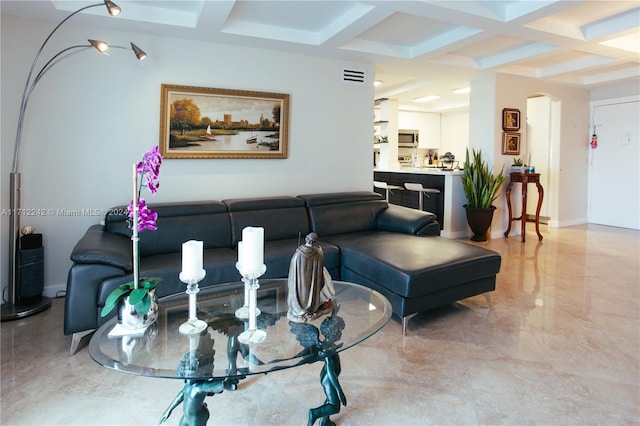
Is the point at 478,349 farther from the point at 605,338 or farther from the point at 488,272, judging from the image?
the point at 605,338

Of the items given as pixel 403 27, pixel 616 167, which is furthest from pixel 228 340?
pixel 616 167

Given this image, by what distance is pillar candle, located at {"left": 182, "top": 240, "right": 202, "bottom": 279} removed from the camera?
5.15 feet

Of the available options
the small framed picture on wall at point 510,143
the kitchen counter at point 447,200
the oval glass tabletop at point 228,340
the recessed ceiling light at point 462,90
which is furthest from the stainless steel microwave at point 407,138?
the oval glass tabletop at point 228,340

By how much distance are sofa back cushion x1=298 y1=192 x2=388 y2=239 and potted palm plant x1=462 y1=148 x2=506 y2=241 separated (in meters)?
1.79

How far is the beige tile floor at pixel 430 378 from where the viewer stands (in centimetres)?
183

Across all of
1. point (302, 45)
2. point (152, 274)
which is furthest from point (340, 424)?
point (302, 45)

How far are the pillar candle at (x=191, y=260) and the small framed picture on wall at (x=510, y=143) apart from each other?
5285mm

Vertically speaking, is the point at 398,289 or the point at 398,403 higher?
the point at 398,289

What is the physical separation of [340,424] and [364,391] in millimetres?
283

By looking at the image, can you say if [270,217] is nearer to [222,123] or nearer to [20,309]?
[222,123]

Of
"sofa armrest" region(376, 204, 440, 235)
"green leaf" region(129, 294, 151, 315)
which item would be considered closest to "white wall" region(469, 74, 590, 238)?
"sofa armrest" region(376, 204, 440, 235)

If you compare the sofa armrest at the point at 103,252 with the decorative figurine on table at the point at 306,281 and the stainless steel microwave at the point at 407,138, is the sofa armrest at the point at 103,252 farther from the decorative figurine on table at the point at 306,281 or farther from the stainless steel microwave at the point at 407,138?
the stainless steel microwave at the point at 407,138

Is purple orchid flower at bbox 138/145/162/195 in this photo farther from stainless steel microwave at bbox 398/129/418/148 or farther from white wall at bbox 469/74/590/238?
stainless steel microwave at bbox 398/129/418/148

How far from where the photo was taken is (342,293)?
2.12 metres
